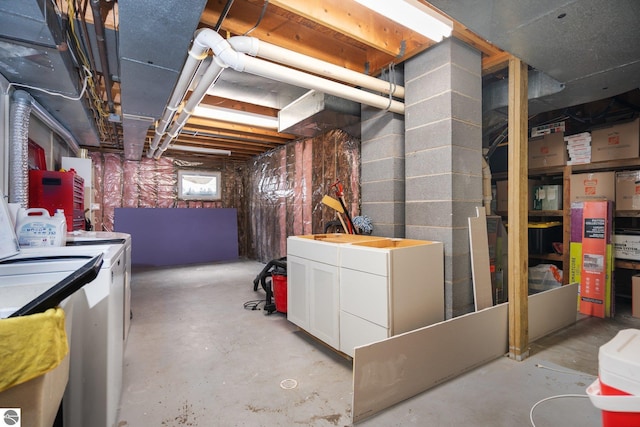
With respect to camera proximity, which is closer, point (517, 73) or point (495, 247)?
point (517, 73)

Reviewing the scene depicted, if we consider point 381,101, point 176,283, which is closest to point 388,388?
point 381,101

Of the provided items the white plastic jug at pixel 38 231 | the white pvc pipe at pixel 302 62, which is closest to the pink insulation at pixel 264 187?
the white pvc pipe at pixel 302 62

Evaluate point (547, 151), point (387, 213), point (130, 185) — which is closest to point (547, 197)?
point (547, 151)

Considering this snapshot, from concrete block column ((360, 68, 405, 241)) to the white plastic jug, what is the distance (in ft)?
7.80

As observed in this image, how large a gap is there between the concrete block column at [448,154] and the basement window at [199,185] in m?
5.46

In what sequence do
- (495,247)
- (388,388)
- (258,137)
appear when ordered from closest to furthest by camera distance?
(388,388) < (495,247) < (258,137)

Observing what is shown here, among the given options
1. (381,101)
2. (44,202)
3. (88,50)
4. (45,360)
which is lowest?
(45,360)

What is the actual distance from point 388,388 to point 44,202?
3348mm

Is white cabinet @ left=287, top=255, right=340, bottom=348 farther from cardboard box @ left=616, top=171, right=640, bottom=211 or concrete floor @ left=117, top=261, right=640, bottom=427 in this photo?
cardboard box @ left=616, top=171, right=640, bottom=211

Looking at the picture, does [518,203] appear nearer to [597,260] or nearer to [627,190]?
[597,260]

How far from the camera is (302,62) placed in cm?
216

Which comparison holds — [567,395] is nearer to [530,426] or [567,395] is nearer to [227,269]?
[530,426]

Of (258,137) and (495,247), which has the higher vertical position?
(258,137)

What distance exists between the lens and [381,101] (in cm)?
254
